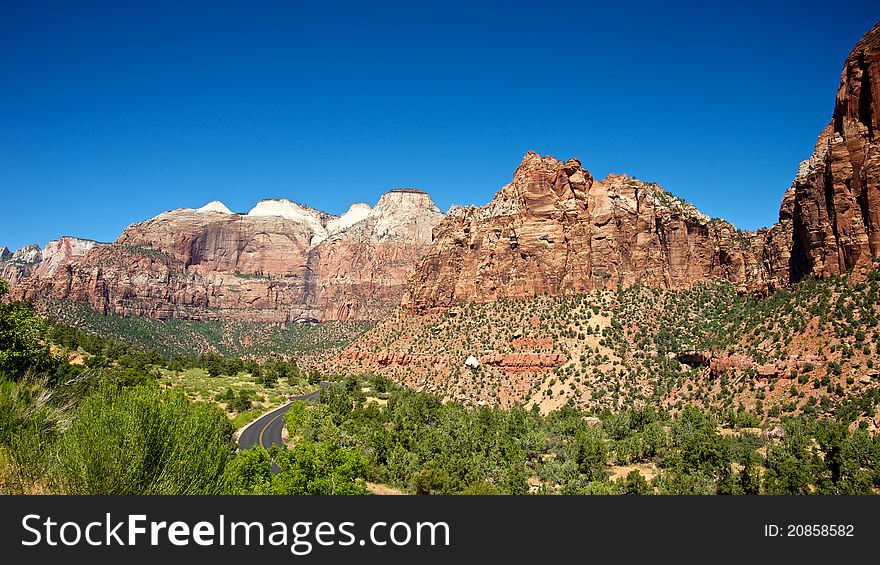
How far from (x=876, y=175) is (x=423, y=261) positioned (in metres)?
75.2

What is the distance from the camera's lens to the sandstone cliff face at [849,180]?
165ft

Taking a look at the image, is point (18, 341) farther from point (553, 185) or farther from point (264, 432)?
point (553, 185)

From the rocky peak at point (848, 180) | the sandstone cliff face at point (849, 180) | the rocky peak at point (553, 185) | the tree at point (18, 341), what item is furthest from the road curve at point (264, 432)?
the sandstone cliff face at point (849, 180)

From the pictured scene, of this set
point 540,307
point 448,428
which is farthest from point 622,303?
point 448,428

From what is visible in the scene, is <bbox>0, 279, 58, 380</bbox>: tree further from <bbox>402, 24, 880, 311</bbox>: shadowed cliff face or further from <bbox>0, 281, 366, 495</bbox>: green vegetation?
<bbox>402, 24, 880, 311</bbox>: shadowed cliff face

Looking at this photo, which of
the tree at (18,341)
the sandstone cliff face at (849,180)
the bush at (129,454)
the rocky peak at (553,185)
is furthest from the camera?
the rocky peak at (553,185)

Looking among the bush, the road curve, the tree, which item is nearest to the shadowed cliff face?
the road curve

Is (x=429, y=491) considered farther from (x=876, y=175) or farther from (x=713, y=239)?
(x=713, y=239)

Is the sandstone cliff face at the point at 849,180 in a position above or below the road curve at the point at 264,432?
above

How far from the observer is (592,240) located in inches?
3287

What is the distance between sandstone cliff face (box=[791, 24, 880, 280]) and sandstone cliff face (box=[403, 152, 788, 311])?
20323mm

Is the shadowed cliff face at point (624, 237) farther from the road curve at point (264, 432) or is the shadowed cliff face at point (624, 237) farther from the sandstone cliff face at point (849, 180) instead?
the road curve at point (264, 432)

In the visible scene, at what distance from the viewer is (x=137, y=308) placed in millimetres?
193375

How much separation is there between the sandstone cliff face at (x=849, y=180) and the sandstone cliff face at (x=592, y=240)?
20323mm
